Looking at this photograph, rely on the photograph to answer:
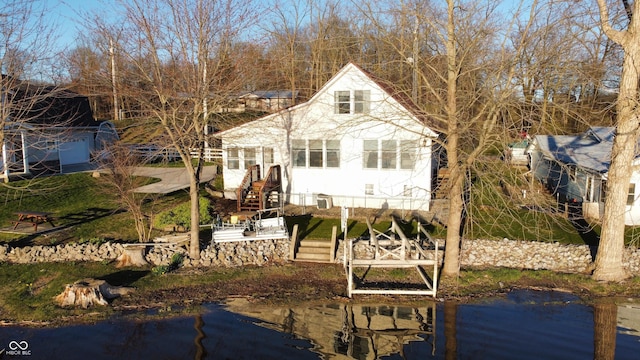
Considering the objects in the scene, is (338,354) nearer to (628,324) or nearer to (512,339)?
(512,339)

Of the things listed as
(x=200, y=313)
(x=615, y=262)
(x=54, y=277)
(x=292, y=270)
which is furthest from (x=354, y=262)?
(x=54, y=277)

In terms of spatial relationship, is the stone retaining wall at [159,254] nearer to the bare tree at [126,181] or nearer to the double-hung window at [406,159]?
the bare tree at [126,181]

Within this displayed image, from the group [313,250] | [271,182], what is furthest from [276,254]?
[271,182]

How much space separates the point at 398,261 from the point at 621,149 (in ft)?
24.7

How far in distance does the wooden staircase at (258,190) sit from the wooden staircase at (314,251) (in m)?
3.88

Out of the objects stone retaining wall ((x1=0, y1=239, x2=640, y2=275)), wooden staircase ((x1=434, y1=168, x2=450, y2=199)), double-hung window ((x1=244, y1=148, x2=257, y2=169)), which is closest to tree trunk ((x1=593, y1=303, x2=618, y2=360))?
stone retaining wall ((x1=0, y1=239, x2=640, y2=275))

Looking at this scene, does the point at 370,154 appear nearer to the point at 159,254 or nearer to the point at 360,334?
the point at 159,254

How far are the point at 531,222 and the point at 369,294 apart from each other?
866cm

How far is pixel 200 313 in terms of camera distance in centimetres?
1386

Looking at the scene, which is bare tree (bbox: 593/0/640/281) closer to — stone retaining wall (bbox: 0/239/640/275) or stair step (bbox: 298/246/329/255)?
stone retaining wall (bbox: 0/239/640/275)

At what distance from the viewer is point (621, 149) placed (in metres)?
15.0

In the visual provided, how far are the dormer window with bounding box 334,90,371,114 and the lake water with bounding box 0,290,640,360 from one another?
9.97 meters

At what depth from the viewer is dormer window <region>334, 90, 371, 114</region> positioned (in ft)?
71.1

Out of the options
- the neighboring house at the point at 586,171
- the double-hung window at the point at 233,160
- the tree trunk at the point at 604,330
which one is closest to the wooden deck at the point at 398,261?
the tree trunk at the point at 604,330
